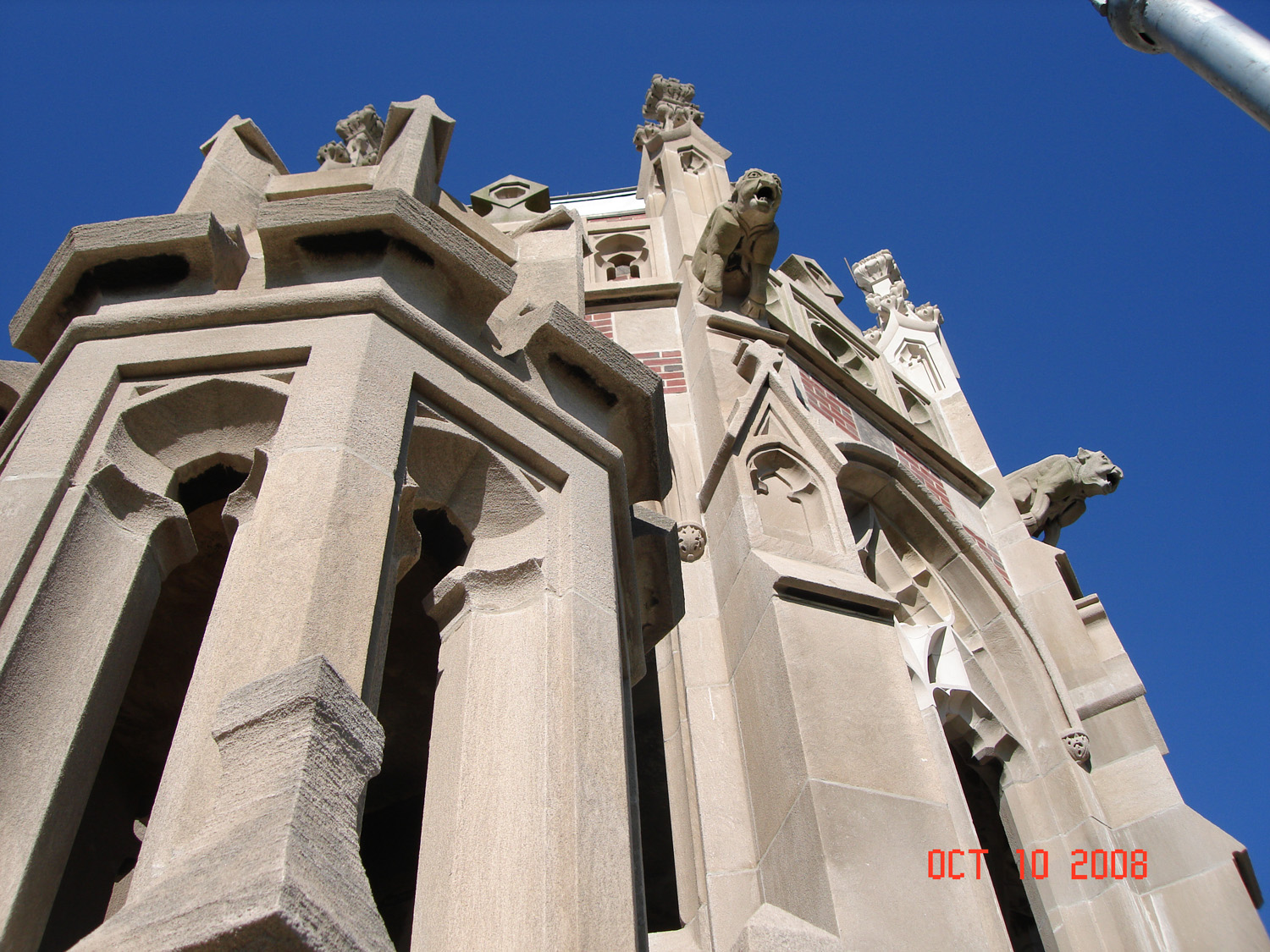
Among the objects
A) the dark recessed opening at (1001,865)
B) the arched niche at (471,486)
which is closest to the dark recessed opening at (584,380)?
the arched niche at (471,486)

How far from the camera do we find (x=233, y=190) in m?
4.73

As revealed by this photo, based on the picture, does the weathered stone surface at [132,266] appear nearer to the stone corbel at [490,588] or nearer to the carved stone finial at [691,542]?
the stone corbel at [490,588]

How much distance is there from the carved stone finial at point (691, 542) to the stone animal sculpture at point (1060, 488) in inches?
181

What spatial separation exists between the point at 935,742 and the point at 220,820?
4257 millimetres

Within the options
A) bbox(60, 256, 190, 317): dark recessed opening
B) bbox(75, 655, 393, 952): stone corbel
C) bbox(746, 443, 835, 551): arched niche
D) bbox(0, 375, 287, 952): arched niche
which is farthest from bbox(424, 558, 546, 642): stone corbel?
bbox(746, 443, 835, 551): arched niche

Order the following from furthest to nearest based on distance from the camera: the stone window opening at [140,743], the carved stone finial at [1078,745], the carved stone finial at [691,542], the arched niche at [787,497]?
the carved stone finial at [1078,745]
the carved stone finial at [691,542]
the arched niche at [787,497]
the stone window opening at [140,743]

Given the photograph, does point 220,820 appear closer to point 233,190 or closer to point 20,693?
point 20,693

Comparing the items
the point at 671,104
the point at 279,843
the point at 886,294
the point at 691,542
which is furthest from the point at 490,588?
the point at 886,294

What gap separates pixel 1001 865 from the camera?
8.48m

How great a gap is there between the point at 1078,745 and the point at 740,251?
381cm

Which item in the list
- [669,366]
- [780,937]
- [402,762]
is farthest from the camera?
[669,366]

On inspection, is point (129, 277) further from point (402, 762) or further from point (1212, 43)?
point (1212, 43)

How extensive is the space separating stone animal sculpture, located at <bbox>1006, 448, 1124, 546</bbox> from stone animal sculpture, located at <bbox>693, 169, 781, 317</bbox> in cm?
330

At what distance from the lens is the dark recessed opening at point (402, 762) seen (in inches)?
208
